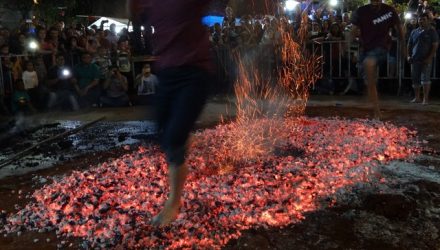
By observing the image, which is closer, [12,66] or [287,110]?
[287,110]

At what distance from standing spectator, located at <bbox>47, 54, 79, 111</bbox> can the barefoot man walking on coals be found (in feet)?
28.8

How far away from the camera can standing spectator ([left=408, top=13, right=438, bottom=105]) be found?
1018 cm

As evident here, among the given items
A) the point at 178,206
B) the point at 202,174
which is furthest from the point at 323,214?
the point at 202,174

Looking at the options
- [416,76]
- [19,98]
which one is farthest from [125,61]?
[416,76]

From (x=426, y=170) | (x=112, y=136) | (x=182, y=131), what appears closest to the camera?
(x=182, y=131)

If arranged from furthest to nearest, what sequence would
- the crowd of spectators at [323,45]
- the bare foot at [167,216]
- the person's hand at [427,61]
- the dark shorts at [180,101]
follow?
the crowd of spectators at [323,45]
the person's hand at [427,61]
the bare foot at [167,216]
the dark shorts at [180,101]

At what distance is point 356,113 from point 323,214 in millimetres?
5894

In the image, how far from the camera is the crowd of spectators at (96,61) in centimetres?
1146

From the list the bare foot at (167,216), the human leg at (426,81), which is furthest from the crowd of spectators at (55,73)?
the bare foot at (167,216)

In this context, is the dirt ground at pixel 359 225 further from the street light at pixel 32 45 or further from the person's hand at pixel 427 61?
the street light at pixel 32 45

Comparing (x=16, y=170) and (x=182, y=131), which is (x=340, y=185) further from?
(x=16, y=170)

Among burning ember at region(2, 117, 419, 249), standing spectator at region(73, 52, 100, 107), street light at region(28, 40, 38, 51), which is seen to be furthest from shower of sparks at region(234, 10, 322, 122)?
street light at region(28, 40, 38, 51)

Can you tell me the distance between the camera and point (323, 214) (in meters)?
4.02

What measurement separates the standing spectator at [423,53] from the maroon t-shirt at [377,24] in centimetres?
258
